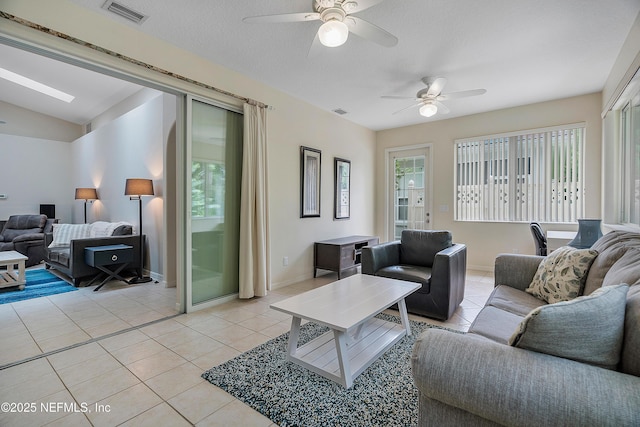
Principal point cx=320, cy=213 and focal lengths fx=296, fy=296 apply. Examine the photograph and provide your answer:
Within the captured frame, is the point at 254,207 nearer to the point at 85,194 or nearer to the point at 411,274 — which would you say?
the point at 411,274

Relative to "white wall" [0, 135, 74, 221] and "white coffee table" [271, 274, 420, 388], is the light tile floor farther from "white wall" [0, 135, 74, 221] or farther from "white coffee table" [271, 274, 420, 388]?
"white wall" [0, 135, 74, 221]

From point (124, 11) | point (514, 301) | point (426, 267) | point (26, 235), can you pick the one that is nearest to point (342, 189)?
point (426, 267)

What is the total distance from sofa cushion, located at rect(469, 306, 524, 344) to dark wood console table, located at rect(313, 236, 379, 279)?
260 centimetres

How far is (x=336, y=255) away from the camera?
446cm

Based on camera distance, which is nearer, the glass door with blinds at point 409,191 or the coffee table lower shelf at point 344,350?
the coffee table lower shelf at point 344,350

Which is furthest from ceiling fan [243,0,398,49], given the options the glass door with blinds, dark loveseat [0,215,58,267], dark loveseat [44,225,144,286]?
dark loveseat [0,215,58,267]

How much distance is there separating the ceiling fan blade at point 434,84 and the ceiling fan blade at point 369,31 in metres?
1.42

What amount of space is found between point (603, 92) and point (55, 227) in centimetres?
867

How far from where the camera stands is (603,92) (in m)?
3.99

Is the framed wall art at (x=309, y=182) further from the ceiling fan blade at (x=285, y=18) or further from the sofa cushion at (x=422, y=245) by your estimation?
the ceiling fan blade at (x=285, y=18)

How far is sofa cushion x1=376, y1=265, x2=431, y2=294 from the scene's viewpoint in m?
2.96

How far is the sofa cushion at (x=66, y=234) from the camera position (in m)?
4.90

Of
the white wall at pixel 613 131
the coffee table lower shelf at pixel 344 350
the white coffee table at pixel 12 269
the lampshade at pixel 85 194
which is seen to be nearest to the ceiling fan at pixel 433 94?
the white wall at pixel 613 131

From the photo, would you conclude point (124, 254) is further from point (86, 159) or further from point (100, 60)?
point (86, 159)
